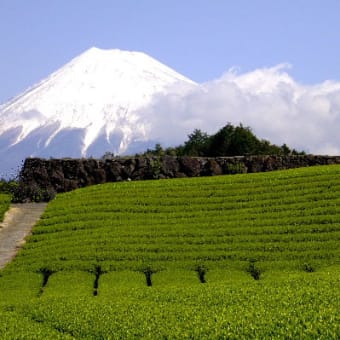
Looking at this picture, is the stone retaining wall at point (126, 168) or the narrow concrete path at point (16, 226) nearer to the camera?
the narrow concrete path at point (16, 226)

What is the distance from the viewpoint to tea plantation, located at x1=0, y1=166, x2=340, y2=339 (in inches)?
424

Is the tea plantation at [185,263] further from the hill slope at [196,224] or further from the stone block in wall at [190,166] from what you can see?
the stone block in wall at [190,166]

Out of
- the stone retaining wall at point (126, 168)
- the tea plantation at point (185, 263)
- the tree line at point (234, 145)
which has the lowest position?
the tea plantation at point (185, 263)

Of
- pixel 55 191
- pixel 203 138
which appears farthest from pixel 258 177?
pixel 203 138

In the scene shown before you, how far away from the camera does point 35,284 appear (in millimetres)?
17016

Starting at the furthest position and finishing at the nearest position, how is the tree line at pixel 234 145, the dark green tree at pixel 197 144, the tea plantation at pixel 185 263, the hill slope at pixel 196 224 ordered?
the dark green tree at pixel 197 144
the tree line at pixel 234 145
the hill slope at pixel 196 224
the tea plantation at pixel 185 263

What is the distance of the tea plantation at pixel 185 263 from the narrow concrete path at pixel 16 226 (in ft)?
1.54

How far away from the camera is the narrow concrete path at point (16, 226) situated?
2134cm

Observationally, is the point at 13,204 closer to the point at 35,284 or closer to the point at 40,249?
the point at 40,249

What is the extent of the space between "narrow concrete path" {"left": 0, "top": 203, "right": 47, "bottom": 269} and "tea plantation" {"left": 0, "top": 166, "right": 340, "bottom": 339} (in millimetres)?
470

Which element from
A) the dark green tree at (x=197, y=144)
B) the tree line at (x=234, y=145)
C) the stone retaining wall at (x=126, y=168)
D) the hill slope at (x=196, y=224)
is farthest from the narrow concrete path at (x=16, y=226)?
the dark green tree at (x=197, y=144)

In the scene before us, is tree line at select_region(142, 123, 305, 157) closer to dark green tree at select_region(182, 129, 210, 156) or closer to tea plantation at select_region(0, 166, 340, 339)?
dark green tree at select_region(182, 129, 210, 156)

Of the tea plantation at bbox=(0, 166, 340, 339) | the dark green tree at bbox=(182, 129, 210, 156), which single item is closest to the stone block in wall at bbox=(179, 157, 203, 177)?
the tea plantation at bbox=(0, 166, 340, 339)

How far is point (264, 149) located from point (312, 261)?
76.8 feet
